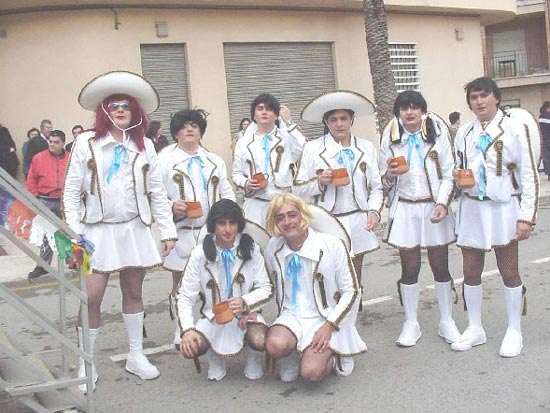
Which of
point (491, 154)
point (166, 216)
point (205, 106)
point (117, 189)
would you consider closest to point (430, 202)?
point (491, 154)

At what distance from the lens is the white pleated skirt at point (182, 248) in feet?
18.2

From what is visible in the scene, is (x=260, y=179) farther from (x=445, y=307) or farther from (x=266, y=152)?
(x=445, y=307)

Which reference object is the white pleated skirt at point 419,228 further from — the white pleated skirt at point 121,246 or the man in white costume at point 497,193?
the white pleated skirt at point 121,246

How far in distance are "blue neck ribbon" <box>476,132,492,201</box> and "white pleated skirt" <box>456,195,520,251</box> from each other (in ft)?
0.29

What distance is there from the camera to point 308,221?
4645 millimetres

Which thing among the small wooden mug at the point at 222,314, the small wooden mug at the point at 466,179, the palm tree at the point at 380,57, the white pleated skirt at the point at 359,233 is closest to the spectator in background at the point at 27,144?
the palm tree at the point at 380,57

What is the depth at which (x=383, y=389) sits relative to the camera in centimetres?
448

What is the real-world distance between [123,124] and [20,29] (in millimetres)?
9270

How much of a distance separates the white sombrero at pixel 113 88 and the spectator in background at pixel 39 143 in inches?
286

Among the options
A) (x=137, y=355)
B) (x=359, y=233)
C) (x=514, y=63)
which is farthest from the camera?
(x=514, y=63)

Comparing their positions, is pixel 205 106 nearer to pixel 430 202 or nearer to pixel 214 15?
pixel 214 15

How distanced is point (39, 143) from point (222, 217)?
808 cm

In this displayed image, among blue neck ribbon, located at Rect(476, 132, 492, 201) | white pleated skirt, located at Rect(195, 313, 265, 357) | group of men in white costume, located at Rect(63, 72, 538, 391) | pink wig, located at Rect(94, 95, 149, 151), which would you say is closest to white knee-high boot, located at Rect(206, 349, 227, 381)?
group of men in white costume, located at Rect(63, 72, 538, 391)

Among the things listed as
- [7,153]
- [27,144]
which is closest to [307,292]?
[27,144]
